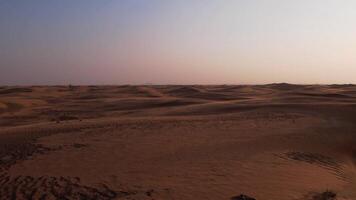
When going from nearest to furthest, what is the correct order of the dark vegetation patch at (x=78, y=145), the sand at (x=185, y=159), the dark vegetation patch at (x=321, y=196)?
the dark vegetation patch at (x=321, y=196)
the sand at (x=185, y=159)
the dark vegetation patch at (x=78, y=145)

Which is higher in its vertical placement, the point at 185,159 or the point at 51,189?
the point at 185,159

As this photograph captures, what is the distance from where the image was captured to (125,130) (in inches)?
689

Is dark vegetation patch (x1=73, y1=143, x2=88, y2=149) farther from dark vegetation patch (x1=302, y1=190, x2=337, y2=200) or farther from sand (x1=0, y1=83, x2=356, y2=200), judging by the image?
dark vegetation patch (x1=302, y1=190, x2=337, y2=200)

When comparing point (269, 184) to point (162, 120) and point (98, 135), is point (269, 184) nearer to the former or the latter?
point (98, 135)

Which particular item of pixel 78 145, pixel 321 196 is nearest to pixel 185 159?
pixel 78 145

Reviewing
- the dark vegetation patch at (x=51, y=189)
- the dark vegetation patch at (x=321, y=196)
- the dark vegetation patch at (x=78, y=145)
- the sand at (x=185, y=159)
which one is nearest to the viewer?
the dark vegetation patch at (x=51, y=189)

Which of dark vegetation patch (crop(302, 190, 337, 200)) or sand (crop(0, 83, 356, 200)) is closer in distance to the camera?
dark vegetation patch (crop(302, 190, 337, 200))

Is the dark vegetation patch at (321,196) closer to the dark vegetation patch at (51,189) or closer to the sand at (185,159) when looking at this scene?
the sand at (185,159)

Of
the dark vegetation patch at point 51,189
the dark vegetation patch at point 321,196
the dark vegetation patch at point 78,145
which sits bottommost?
the dark vegetation patch at point 321,196

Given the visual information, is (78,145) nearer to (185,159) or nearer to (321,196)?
(185,159)

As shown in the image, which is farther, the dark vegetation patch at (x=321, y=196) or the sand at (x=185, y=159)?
the sand at (x=185, y=159)

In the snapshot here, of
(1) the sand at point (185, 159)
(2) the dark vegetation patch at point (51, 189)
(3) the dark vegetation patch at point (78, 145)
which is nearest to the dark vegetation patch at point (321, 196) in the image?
(1) the sand at point (185, 159)

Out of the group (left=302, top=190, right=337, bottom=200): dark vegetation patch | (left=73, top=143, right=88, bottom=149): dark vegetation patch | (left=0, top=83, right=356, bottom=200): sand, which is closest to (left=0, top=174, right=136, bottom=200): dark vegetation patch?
(left=0, top=83, right=356, bottom=200): sand

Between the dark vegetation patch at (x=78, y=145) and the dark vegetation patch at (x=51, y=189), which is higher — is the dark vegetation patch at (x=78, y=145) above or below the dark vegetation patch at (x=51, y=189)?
above
